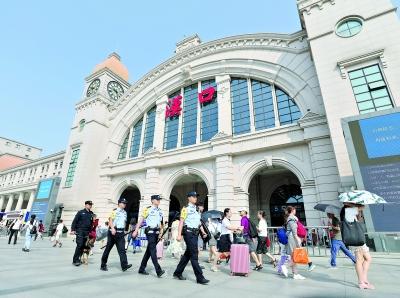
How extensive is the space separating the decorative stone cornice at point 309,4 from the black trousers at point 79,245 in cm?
1698

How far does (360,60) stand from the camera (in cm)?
1182

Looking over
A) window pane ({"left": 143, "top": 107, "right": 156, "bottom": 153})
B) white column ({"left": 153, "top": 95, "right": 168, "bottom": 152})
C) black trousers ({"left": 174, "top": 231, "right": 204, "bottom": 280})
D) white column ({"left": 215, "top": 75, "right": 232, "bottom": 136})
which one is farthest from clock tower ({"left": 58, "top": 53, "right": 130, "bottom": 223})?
black trousers ({"left": 174, "top": 231, "right": 204, "bottom": 280})

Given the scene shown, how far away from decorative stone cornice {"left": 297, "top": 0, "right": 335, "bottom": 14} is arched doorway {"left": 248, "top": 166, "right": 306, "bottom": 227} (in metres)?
10.7

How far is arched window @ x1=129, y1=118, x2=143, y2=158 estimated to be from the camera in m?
22.1

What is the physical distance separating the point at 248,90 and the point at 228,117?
8.65 ft

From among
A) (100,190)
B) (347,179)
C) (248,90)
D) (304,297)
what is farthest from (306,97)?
(100,190)

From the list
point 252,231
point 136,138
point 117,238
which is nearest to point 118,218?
point 117,238

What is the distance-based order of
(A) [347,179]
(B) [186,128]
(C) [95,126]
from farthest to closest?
1. (C) [95,126]
2. (B) [186,128]
3. (A) [347,179]

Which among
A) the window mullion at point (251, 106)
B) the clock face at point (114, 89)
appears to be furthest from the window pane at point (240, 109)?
the clock face at point (114, 89)

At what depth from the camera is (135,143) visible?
22484 millimetres

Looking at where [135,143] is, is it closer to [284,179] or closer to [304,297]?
[284,179]

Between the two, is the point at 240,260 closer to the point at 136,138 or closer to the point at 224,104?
the point at 224,104

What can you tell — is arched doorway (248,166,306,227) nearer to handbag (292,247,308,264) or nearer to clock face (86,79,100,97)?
handbag (292,247,308,264)

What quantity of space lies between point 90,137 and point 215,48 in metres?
14.4
